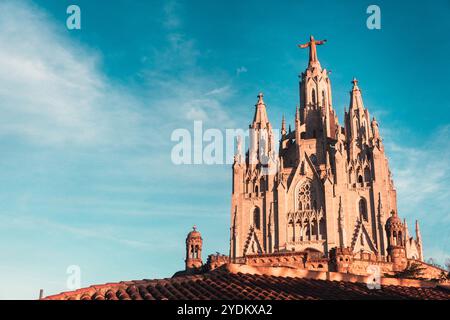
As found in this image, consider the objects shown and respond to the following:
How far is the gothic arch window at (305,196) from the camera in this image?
64.9 meters

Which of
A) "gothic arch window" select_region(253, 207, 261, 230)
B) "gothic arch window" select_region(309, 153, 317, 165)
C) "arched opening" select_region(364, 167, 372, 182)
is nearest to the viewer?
"arched opening" select_region(364, 167, 372, 182)

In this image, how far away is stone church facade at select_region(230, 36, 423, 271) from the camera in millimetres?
61094

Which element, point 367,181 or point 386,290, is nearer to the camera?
point 386,290

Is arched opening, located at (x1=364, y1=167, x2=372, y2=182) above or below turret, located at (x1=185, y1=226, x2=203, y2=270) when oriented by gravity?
above

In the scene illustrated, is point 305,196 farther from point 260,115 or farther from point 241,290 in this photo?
point 241,290

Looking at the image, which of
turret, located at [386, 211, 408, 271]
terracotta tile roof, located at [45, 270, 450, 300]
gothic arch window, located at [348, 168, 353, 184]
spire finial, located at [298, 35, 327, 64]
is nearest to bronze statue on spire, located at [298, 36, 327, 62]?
spire finial, located at [298, 35, 327, 64]

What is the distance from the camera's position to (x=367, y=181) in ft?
206

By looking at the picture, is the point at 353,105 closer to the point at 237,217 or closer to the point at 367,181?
the point at 367,181

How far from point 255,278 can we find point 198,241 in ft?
91.9

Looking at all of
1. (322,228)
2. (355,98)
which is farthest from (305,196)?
(355,98)

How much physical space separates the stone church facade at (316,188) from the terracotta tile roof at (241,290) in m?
31.6

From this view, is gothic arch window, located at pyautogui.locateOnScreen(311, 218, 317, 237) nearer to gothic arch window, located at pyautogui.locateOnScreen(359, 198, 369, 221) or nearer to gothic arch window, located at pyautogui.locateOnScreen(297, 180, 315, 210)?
gothic arch window, located at pyautogui.locateOnScreen(297, 180, 315, 210)
